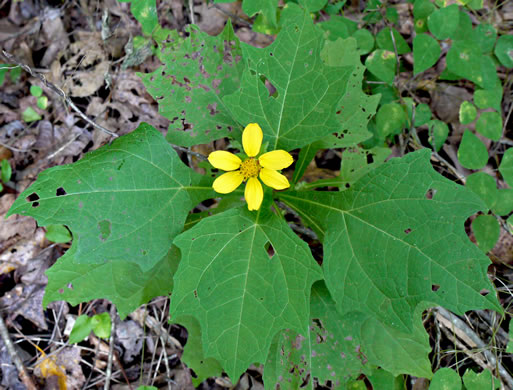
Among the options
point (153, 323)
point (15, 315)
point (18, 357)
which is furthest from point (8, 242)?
point (153, 323)

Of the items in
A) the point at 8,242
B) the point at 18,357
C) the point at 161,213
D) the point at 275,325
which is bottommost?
the point at 18,357

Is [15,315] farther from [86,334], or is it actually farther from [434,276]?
[434,276]

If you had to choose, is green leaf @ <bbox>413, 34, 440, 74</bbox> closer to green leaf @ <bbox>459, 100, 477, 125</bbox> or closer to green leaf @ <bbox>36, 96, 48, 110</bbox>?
green leaf @ <bbox>459, 100, 477, 125</bbox>

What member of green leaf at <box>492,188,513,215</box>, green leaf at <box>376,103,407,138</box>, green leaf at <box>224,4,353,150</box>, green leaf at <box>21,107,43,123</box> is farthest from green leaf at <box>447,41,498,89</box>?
green leaf at <box>21,107,43,123</box>

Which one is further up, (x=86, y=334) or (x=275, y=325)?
(x=275, y=325)

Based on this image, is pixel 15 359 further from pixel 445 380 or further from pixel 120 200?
pixel 445 380
